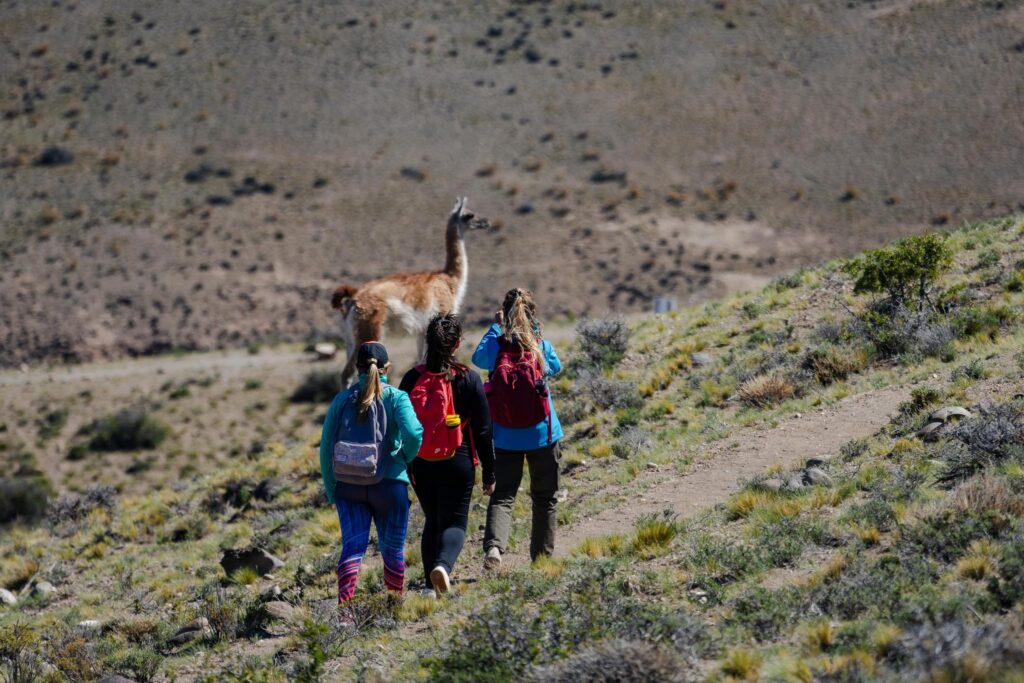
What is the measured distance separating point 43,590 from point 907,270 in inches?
386

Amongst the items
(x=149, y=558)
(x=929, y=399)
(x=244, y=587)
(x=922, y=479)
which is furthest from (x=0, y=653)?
(x=929, y=399)

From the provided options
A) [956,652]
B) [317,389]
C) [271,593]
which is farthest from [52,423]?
[956,652]

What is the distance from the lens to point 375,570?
905 centimetres

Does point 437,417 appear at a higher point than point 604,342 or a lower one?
higher

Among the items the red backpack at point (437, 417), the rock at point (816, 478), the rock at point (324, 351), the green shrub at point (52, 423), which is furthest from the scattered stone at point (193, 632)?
the rock at point (324, 351)

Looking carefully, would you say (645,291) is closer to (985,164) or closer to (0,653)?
(985,164)

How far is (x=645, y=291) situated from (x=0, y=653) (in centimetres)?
3269

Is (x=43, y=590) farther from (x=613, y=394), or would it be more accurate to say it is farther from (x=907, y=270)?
(x=907, y=270)

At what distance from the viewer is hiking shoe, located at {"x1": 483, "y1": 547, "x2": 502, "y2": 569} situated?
24.4 ft

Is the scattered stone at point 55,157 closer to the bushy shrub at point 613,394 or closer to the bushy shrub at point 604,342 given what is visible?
the bushy shrub at point 604,342

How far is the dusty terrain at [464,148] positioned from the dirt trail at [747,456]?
2784 centimetres

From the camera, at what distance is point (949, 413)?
8.48 metres

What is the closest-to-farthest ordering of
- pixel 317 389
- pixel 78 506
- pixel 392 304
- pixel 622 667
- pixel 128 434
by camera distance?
1. pixel 622 667
2. pixel 392 304
3. pixel 78 506
4. pixel 128 434
5. pixel 317 389

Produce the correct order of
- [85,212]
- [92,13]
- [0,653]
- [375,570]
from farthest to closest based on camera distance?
[92,13]
[85,212]
[375,570]
[0,653]
